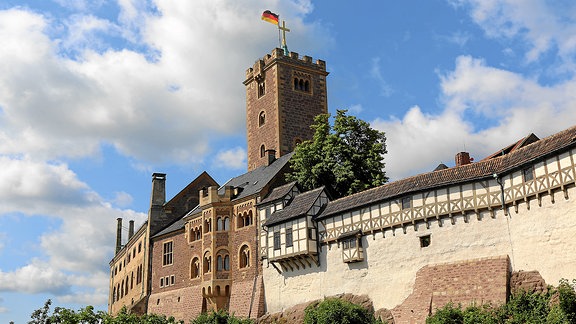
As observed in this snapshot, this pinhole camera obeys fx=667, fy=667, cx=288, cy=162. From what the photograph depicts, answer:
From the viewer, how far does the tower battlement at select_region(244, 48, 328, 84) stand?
5819 cm

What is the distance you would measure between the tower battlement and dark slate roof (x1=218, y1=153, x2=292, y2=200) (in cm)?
979

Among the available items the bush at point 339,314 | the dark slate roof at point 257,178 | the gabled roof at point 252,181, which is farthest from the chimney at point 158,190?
the bush at point 339,314

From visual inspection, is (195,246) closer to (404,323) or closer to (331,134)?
(331,134)

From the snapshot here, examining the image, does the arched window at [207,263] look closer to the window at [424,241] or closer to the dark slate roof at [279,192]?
the dark slate roof at [279,192]

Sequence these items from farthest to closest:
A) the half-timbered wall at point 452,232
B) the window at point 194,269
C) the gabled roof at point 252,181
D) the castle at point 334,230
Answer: the window at point 194,269
the gabled roof at point 252,181
the castle at point 334,230
the half-timbered wall at point 452,232

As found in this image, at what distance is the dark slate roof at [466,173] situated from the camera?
28.5 metres

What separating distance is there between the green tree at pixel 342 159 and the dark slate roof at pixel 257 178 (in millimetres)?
1709

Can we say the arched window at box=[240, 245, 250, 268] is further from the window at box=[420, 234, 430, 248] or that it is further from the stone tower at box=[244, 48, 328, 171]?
the window at box=[420, 234, 430, 248]

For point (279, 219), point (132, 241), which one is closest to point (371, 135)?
point (279, 219)

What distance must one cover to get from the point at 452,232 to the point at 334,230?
815 centimetres

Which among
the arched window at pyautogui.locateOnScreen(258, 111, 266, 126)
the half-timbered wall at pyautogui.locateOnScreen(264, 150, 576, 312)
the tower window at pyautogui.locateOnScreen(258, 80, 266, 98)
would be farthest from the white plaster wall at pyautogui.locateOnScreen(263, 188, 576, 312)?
the tower window at pyautogui.locateOnScreen(258, 80, 266, 98)

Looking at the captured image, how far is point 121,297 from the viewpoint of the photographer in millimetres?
66562

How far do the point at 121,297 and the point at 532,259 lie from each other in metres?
47.5

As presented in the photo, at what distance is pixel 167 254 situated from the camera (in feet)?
175
